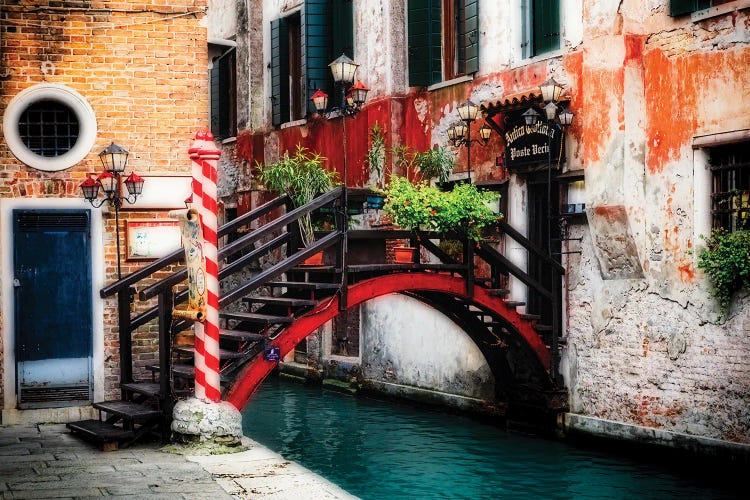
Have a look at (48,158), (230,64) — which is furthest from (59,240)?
(230,64)

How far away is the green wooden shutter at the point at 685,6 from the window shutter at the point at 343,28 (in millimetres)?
6572

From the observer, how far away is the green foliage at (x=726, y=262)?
8.91 m

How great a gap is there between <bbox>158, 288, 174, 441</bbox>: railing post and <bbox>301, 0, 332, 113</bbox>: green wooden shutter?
7571 mm

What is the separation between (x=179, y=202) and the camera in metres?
11.1

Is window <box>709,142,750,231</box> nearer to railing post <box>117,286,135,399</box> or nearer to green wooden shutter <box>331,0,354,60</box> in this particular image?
railing post <box>117,286,135,399</box>

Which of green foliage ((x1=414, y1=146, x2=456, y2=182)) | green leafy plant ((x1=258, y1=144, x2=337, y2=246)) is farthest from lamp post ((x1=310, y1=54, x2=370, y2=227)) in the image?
green foliage ((x1=414, y1=146, x2=456, y2=182))

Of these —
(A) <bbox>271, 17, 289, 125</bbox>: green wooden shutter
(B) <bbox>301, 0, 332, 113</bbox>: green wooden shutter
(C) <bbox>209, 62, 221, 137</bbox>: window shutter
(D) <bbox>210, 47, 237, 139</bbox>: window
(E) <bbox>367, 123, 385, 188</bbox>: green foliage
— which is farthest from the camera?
(C) <bbox>209, 62, 221, 137</bbox>: window shutter

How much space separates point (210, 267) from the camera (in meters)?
8.00

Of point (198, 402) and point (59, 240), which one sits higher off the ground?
point (59, 240)

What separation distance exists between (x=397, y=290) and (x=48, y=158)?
394 cm

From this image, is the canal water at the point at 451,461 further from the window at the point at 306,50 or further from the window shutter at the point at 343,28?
the window shutter at the point at 343,28

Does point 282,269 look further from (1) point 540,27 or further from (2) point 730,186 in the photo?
(1) point 540,27

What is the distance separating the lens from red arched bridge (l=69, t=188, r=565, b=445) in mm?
8953

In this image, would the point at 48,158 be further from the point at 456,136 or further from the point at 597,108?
the point at 597,108
